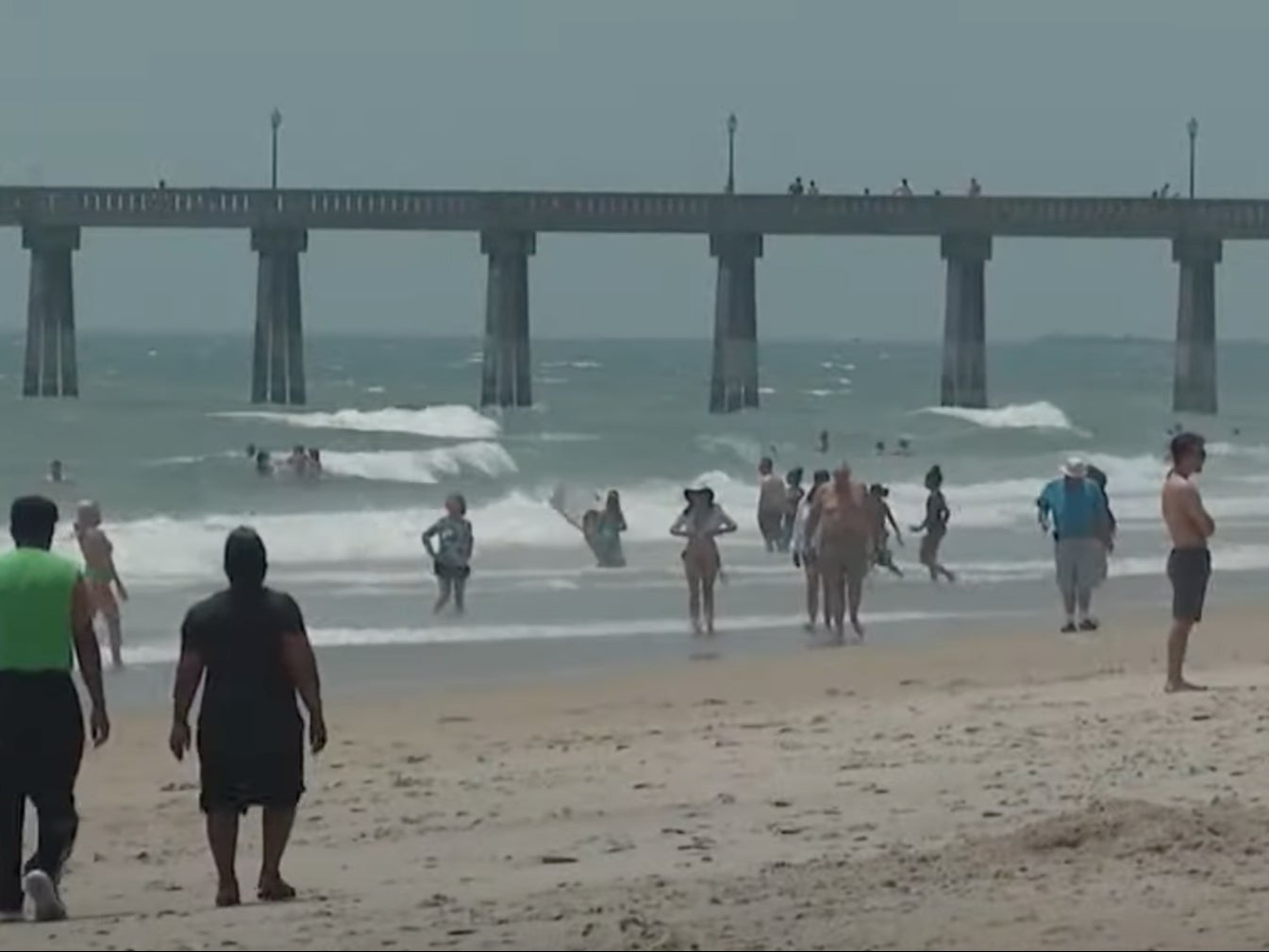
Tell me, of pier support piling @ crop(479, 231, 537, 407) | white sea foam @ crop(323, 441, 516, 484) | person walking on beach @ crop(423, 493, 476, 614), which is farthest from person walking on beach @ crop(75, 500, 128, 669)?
pier support piling @ crop(479, 231, 537, 407)

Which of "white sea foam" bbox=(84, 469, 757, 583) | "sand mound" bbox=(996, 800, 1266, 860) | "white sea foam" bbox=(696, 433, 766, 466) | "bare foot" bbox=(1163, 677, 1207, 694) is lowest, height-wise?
"white sea foam" bbox=(84, 469, 757, 583)

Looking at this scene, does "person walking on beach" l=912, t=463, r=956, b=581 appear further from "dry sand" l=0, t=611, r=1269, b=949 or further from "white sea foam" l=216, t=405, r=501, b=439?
"white sea foam" l=216, t=405, r=501, b=439

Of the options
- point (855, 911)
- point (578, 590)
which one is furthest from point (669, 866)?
point (578, 590)

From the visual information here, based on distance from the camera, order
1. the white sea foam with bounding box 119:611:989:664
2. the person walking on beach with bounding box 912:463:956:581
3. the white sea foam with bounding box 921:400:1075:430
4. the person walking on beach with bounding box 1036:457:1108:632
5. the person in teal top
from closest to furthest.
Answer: the person walking on beach with bounding box 1036:457:1108:632
the white sea foam with bounding box 119:611:989:664
the person walking on beach with bounding box 912:463:956:581
the person in teal top
the white sea foam with bounding box 921:400:1075:430

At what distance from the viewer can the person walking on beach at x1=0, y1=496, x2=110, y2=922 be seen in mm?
9094

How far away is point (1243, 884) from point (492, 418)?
222 feet

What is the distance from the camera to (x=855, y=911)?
825 centimetres

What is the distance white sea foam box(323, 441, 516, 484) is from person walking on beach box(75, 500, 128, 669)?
105 ft

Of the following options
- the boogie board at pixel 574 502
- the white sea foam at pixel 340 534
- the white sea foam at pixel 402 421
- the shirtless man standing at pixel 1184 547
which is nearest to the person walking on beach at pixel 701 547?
the shirtless man standing at pixel 1184 547

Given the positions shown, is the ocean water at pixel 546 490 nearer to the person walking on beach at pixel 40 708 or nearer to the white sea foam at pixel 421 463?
the white sea foam at pixel 421 463

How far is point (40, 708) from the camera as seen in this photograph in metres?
9.11

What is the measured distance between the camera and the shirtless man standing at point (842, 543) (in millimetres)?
19953

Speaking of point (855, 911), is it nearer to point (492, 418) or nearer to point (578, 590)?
point (578, 590)

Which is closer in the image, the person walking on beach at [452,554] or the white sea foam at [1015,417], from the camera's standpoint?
the person walking on beach at [452,554]
